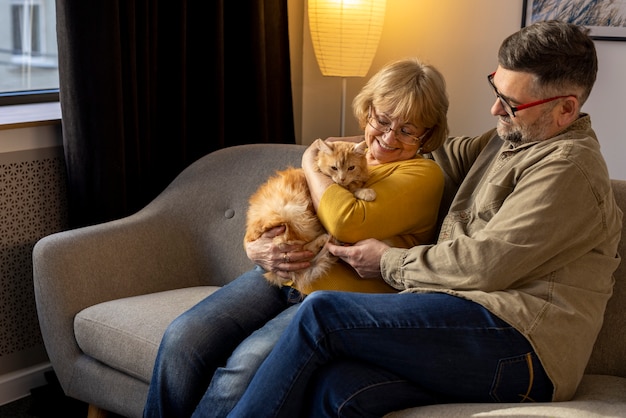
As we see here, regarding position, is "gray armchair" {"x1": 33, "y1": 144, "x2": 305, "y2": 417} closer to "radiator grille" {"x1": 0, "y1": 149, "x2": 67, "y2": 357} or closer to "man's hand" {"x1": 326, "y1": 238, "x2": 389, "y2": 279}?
"radiator grille" {"x1": 0, "y1": 149, "x2": 67, "y2": 357}

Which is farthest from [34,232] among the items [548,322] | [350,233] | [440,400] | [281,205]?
[548,322]

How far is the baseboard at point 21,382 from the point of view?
107 inches

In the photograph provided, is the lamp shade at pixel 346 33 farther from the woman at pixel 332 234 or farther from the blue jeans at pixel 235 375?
the blue jeans at pixel 235 375

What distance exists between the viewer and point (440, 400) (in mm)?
1746

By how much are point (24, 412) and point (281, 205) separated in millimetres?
1219

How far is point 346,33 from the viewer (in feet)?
9.86

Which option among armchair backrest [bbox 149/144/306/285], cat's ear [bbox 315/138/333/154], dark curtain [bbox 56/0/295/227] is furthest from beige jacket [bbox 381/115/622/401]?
dark curtain [bbox 56/0/295/227]

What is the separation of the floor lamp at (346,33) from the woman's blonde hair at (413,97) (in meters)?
0.82

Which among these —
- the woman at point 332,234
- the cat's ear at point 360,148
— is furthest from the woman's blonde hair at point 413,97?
the cat's ear at point 360,148

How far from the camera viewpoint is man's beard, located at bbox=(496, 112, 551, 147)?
1.89 meters

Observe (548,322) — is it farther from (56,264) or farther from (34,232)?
(34,232)

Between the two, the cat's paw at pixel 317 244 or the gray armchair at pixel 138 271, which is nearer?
the cat's paw at pixel 317 244

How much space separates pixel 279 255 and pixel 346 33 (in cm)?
121

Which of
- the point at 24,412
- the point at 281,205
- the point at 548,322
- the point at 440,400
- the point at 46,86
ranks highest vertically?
the point at 46,86
